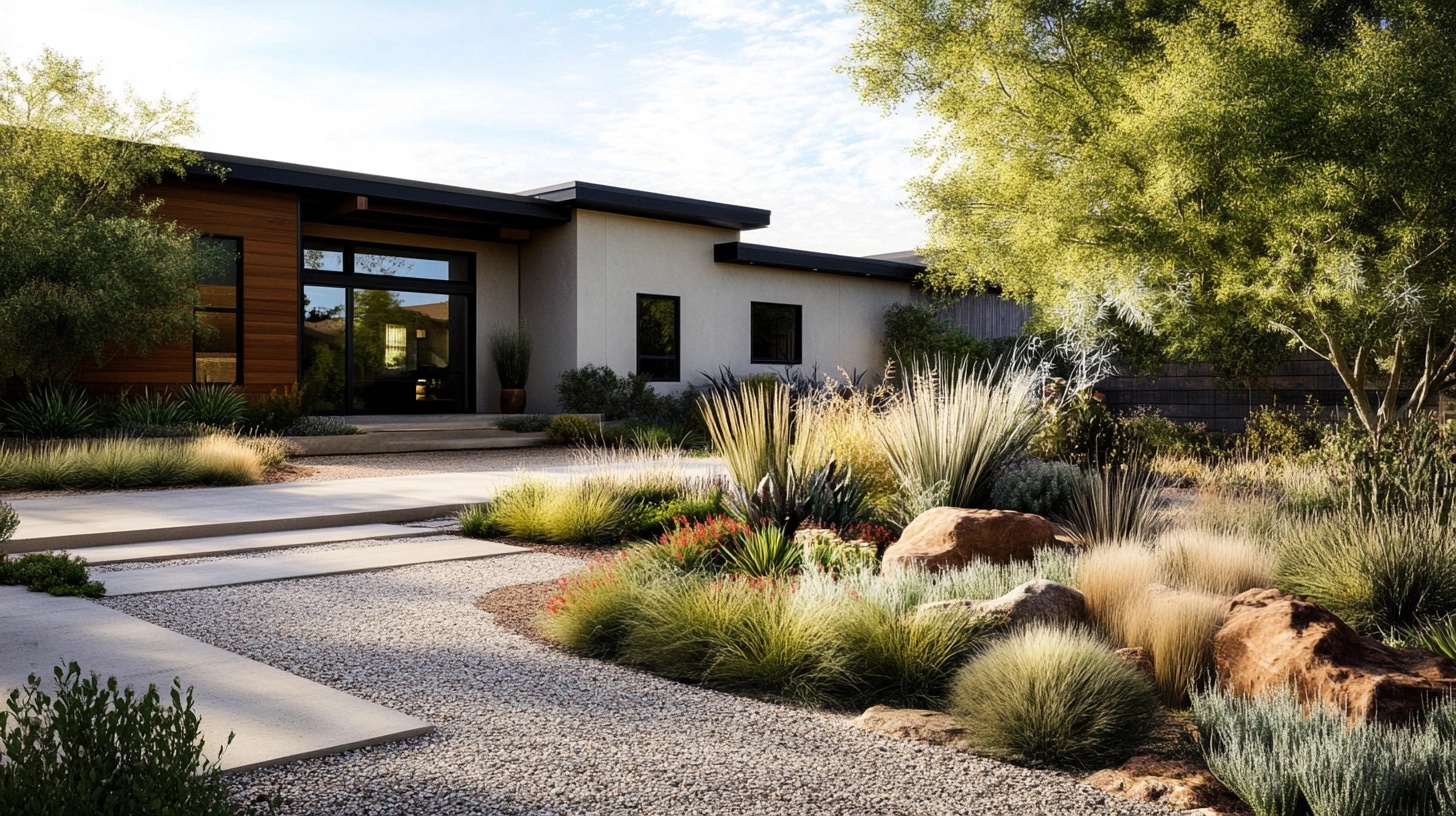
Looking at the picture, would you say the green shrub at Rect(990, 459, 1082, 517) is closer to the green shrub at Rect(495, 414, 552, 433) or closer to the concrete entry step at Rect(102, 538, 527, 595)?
the concrete entry step at Rect(102, 538, 527, 595)

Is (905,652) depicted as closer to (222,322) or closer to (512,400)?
(222,322)

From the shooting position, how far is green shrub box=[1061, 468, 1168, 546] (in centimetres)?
661

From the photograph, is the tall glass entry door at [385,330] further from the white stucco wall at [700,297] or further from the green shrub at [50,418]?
the green shrub at [50,418]

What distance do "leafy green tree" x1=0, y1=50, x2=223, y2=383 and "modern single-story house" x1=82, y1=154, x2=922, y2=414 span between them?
3.59ft

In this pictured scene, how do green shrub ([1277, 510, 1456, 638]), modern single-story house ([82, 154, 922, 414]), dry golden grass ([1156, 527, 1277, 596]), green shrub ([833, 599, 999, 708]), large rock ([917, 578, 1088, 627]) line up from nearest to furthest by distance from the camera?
green shrub ([833, 599, 999, 708]) → large rock ([917, 578, 1088, 627]) → green shrub ([1277, 510, 1456, 638]) → dry golden grass ([1156, 527, 1277, 596]) → modern single-story house ([82, 154, 922, 414])

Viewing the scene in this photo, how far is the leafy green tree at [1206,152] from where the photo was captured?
7.66m

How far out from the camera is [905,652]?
159 inches

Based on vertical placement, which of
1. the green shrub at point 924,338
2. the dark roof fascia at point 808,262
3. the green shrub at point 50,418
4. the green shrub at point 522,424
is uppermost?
the dark roof fascia at point 808,262

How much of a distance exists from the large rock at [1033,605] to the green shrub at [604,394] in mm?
12974

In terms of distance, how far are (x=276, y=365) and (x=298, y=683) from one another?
12.1 metres

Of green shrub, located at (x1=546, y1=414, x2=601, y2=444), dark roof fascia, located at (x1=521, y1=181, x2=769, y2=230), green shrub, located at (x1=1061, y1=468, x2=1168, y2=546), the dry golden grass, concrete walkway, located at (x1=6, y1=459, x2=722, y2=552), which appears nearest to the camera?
the dry golden grass

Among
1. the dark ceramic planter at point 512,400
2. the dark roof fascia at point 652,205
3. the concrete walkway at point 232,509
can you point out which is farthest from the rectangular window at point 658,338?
the concrete walkway at point 232,509

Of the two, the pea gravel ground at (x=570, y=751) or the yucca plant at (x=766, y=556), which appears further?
the yucca plant at (x=766, y=556)

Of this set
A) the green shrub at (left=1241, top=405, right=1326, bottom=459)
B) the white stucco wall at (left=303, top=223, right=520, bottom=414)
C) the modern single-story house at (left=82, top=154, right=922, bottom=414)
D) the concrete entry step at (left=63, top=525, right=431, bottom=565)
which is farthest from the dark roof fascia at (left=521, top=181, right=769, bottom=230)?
the concrete entry step at (left=63, top=525, right=431, bottom=565)
